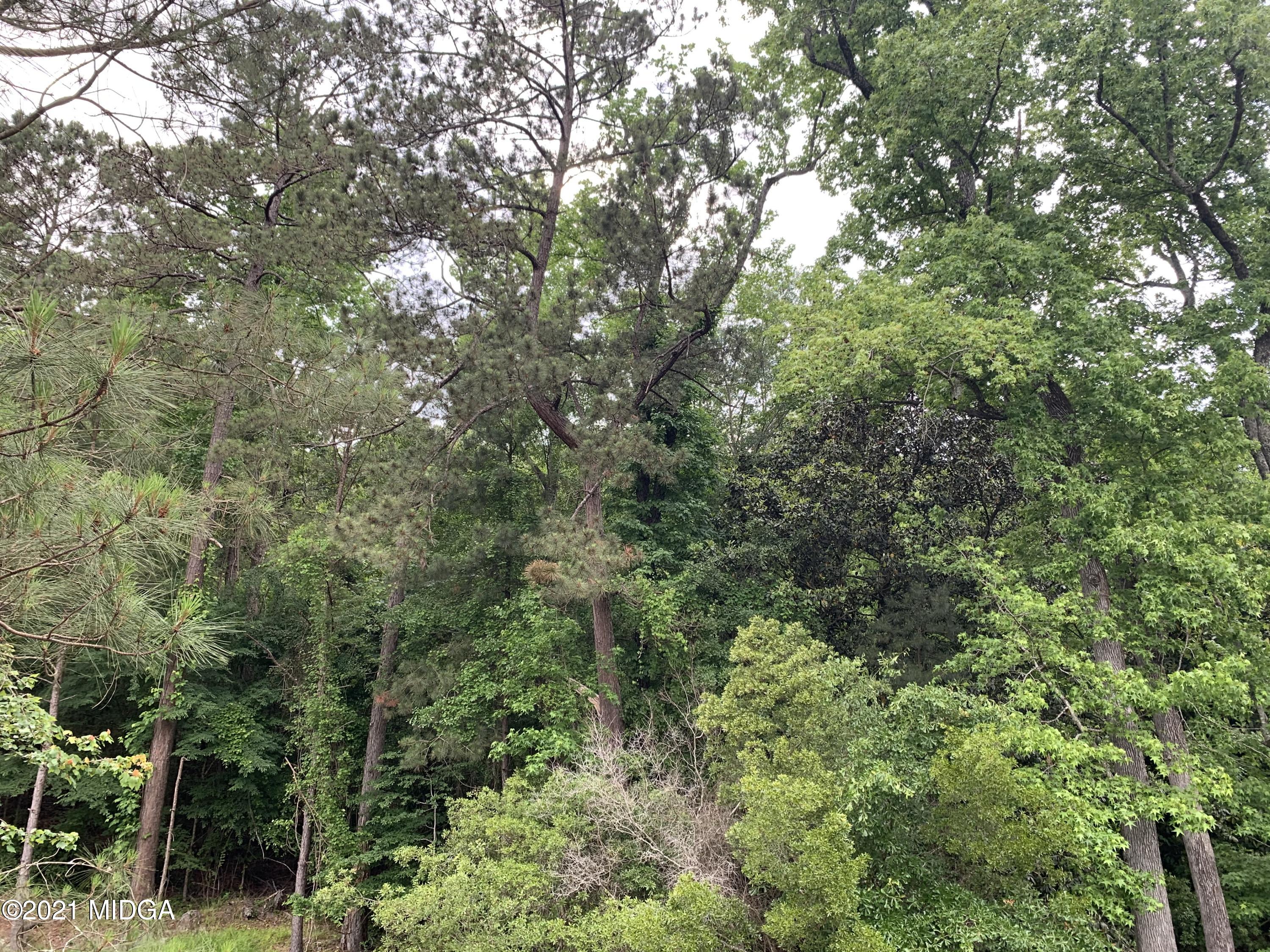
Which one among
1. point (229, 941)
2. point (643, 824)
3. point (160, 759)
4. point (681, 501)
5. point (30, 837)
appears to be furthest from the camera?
point (681, 501)

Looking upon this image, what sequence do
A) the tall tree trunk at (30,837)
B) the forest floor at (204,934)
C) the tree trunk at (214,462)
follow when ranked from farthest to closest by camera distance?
the tree trunk at (214,462) < the forest floor at (204,934) < the tall tree trunk at (30,837)

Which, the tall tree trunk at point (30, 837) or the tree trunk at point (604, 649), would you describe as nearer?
the tall tree trunk at point (30, 837)

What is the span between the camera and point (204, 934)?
9.24 meters

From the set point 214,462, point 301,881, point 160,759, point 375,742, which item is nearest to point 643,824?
point 301,881

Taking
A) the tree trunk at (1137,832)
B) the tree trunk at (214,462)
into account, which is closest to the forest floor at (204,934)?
the tree trunk at (214,462)

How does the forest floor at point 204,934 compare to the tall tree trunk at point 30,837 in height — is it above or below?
below

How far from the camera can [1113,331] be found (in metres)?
7.55

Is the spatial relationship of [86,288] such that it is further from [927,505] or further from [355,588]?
[927,505]

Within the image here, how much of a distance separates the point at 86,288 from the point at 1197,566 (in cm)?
1355

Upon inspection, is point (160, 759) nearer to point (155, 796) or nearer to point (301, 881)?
point (155, 796)

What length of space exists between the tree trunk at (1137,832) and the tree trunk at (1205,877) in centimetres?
31

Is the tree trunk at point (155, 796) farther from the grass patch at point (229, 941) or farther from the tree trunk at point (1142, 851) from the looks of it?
the tree trunk at point (1142, 851)

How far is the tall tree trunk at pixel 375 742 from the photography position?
367 inches

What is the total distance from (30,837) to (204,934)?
6.79 m
